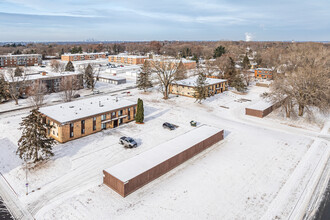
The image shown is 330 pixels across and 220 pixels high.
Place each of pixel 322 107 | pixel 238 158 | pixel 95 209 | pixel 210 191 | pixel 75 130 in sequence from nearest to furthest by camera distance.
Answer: pixel 95 209, pixel 210 191, pixel 238 158, pixel 75 130, pixel 322 107

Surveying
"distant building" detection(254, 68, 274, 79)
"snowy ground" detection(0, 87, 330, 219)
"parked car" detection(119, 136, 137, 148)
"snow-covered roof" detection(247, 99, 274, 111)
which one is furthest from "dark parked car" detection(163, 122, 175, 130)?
"distant building" detection(254, 68, 274, 79)

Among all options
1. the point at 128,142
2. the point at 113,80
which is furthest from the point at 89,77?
the point at 128,142

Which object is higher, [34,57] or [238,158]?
[34,57]

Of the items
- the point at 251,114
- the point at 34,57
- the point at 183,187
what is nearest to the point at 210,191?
the point at 183,187

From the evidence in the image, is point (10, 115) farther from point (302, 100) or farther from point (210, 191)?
point (302, 100)

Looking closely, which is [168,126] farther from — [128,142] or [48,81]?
[48,81]

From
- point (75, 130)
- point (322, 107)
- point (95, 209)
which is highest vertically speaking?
point (322, 107)
